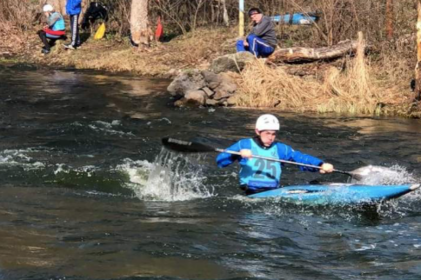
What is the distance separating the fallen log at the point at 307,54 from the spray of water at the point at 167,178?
21.5ft

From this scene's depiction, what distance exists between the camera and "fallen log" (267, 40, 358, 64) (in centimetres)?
1619

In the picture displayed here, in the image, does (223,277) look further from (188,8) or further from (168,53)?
(188,8)

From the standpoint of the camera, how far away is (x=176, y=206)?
25.8 feet

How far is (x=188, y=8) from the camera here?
22234mm

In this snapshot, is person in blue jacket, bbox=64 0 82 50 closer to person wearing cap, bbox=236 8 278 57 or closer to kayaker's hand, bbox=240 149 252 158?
person wearing cap, bbox=236 8 278 57

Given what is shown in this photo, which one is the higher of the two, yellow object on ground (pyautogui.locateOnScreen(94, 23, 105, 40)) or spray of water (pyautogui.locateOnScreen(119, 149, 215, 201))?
yellow object on ground (pyautogui.locateOnScreen(94, 23, 105, 40))

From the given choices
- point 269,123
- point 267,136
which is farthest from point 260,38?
point 269,123

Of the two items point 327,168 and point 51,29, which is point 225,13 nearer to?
point 51,29

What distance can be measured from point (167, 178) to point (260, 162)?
158cm

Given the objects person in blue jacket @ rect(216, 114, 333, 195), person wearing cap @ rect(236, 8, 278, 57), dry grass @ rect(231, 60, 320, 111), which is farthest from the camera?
person wearing cap @ rect(236, 8, 278, 57)

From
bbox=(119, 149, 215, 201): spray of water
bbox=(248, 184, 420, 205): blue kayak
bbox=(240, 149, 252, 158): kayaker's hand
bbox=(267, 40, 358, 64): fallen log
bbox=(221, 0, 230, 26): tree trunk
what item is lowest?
bbox=(119, 149, 215, 201): spray of water

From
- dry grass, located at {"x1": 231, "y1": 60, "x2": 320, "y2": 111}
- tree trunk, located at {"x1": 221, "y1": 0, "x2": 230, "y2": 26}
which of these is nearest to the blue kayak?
dry grass, located at {"x1": 231, "y1": 60, "x2": 320, "y2": 111}

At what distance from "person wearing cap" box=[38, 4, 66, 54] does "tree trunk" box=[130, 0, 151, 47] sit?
2867 millimetres

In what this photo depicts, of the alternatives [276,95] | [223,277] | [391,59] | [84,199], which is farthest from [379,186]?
[391,59]
